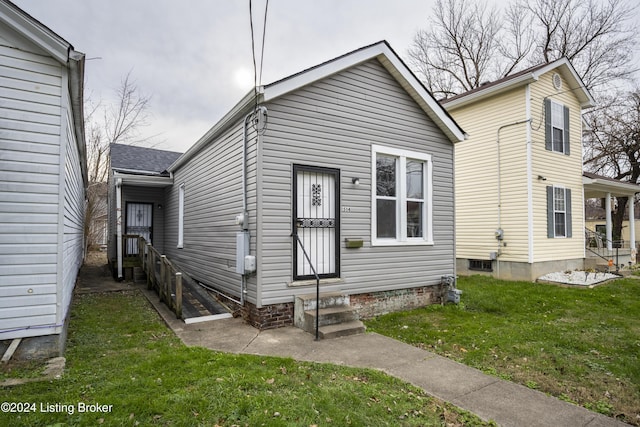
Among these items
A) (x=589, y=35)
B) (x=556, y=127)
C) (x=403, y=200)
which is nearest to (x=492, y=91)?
(x=556, y=127)

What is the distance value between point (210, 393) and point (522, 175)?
10.9m

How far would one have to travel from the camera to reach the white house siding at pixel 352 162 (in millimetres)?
5785

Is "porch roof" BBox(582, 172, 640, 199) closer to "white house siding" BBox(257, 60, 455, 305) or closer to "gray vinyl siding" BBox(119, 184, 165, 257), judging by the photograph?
"white house siding" BBox(257, 60, 455, 305)

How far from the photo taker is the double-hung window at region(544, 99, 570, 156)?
37.9ft

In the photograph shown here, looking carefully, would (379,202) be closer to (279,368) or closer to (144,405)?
(279,368)

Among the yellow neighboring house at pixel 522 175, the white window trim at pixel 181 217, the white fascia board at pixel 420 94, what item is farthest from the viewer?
the yellow neighboring house at pixel 522 175

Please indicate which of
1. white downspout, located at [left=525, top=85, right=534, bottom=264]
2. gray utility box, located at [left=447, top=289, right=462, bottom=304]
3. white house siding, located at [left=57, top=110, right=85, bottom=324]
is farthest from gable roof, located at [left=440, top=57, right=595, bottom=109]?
white house siding, located at [left=57, top=110, right=85, bottom=324]

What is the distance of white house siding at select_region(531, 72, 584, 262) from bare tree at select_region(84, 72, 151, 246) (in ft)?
64.3

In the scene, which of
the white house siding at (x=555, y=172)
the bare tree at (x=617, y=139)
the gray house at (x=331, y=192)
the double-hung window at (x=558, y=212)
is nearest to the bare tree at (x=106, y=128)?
the gray house at (x=331, y=192)

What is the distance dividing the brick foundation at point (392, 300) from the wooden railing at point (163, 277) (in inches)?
121

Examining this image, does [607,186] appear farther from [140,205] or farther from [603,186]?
[140,205]

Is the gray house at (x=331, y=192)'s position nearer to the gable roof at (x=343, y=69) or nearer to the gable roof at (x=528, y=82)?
the gable roof at (x=343, y=69)

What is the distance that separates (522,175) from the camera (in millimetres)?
10906

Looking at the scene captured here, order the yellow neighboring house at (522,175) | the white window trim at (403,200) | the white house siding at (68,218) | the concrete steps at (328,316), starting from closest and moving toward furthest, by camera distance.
→ the white house siding at (68,218), the concrete steps at (328,316), the white window trim at (403,200), the yellow neighboring house at (522,175)
